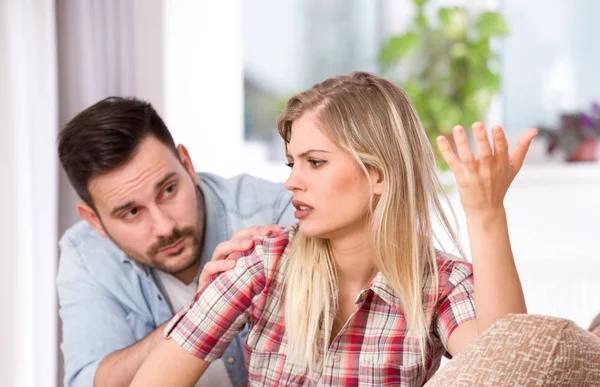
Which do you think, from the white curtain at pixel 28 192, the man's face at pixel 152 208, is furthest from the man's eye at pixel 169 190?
the white curtain at pixel 28 192

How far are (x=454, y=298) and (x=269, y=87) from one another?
8.34ft

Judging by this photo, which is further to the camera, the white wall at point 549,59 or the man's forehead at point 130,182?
the white wall at point 549,59

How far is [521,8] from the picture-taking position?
150 inches

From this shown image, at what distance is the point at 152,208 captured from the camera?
1874mm

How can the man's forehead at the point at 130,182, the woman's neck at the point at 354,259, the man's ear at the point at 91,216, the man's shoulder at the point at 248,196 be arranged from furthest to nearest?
the man's shoulder at the point at 248,196 → the man's ear at the point at 91,216 → the man's forehead at the point at 130,182 → the woman's neck at the point at 354,259

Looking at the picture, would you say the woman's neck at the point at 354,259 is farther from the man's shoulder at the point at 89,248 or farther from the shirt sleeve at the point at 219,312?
the man's shoulder at the point at 89,248

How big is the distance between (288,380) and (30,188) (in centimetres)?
149

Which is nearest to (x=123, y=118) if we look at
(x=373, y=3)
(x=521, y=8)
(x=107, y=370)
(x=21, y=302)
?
(x=107, y=370)

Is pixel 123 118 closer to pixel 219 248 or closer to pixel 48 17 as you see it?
pixel 219 248

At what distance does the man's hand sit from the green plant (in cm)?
198

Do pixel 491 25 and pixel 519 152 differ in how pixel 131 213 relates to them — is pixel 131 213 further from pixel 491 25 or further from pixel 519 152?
pixel 491 25

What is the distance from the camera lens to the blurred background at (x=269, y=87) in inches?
103

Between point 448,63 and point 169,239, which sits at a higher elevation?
point 448,63

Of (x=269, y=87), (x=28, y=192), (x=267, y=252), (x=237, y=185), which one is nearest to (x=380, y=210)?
(x=267, y=252)
